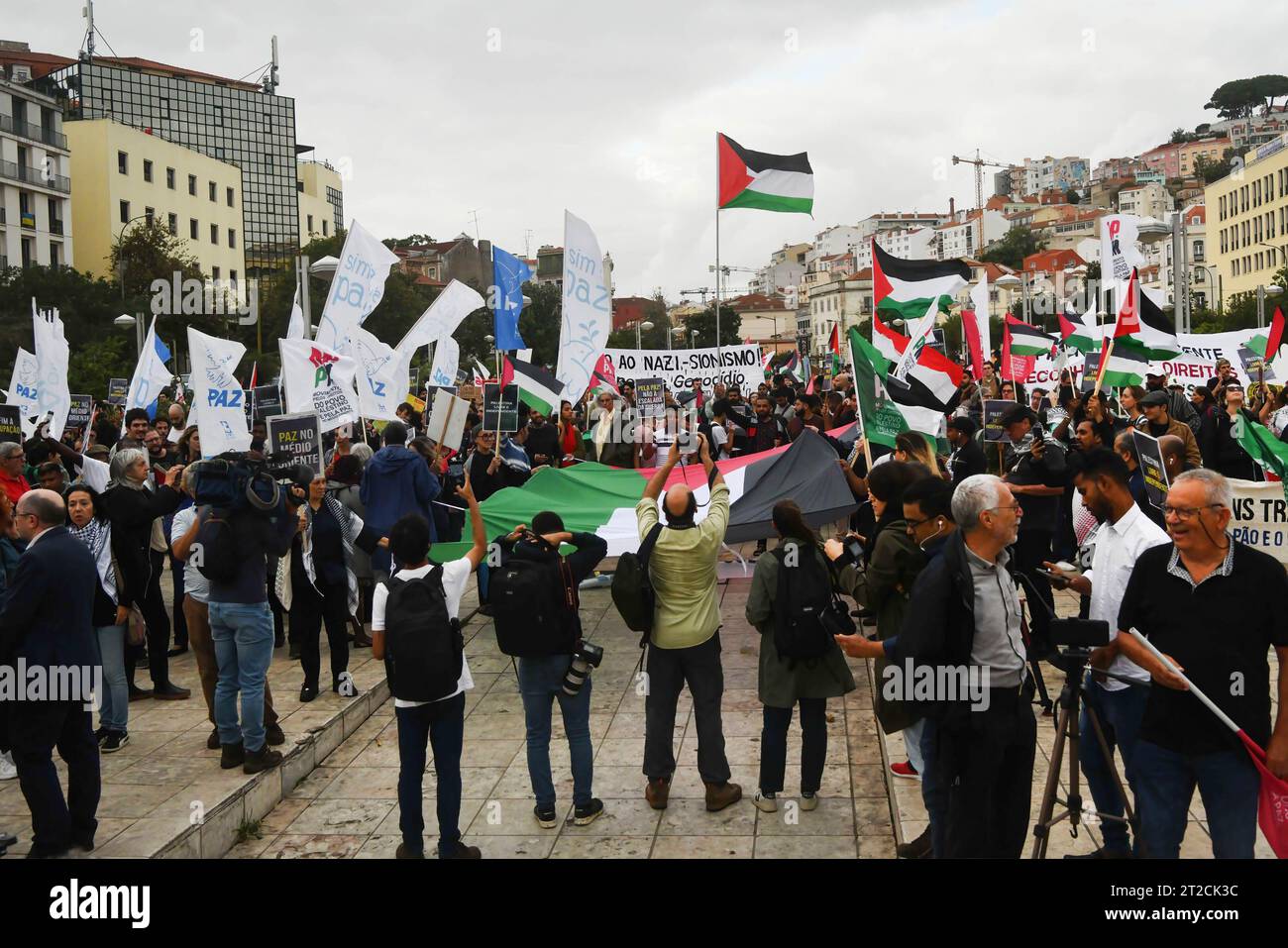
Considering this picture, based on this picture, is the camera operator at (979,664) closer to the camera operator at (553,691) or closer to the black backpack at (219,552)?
the camera operator at (553,691)

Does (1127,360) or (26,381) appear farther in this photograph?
(26,381)

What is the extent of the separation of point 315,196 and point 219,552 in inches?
4068

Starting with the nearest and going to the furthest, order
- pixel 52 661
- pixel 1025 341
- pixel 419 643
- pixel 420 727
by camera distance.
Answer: pixel 52 661
pixel 419 643
pixel 420 727
pixel 1025 341

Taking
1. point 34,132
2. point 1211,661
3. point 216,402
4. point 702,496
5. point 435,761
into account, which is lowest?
point 435,761

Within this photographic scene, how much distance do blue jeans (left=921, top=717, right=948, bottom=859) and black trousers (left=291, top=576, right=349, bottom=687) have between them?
16.3ft

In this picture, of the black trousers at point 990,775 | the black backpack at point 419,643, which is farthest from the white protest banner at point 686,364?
the black trousers at point 990,775

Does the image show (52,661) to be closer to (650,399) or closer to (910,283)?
(910,283)

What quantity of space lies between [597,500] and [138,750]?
4568 mm

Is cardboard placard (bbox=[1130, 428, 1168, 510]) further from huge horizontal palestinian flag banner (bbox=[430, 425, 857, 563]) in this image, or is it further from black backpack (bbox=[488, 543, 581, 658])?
black backpack (bbox=[488, 543, 581, 658])

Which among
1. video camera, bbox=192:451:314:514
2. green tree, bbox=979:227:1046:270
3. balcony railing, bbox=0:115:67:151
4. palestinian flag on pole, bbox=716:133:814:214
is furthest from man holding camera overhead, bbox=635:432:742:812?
green tree, bbox=979:227:1046:270

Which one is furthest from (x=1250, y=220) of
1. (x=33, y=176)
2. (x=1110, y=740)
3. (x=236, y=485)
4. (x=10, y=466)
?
(x=10, y=466)

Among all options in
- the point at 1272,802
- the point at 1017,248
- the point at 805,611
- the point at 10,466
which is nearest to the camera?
the point at 1272,802

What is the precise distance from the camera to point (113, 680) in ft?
24.4

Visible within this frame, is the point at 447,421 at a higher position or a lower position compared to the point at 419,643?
higher
